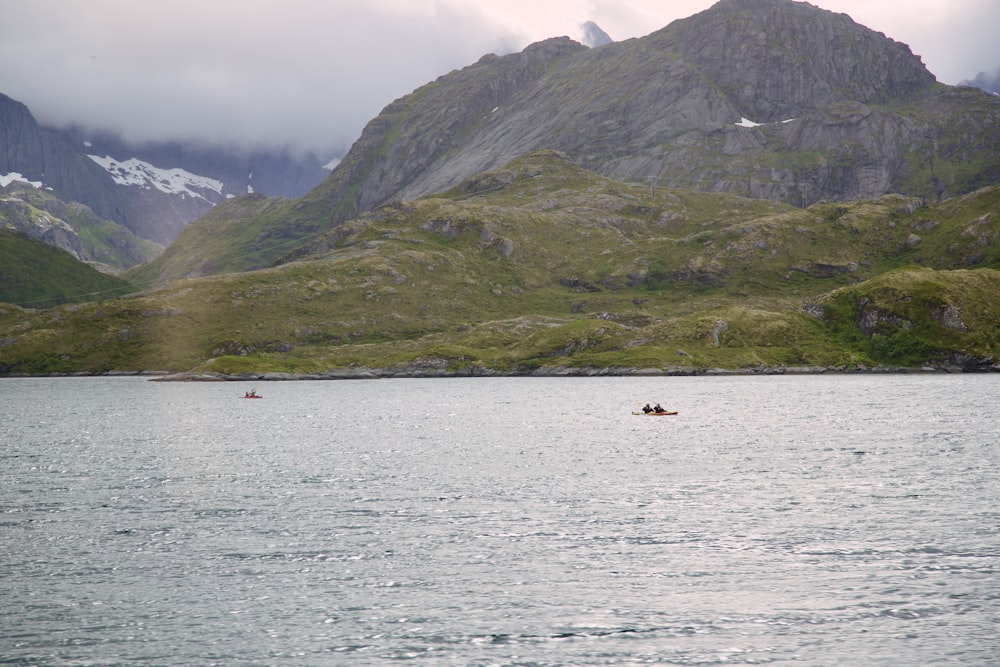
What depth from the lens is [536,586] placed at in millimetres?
39500

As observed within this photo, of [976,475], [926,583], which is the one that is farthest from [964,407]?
[926,583]

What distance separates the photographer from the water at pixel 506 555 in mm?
31781

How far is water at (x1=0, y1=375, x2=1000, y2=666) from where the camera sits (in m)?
31.8

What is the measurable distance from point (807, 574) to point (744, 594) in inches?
212

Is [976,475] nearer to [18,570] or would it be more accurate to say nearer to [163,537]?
[163,537]

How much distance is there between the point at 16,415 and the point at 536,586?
166865mm

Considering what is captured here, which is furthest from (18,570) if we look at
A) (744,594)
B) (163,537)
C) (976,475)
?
(976,475)

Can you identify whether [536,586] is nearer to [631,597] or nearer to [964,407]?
[631,597]

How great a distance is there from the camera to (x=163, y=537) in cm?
5125

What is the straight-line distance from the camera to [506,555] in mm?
45781

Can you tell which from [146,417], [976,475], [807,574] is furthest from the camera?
[146,417]

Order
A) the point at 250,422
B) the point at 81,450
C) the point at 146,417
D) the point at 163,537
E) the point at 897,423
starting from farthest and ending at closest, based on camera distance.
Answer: the point at 146,417 < the point at 250,422 < the point at 897,423 < the point at 81,450 < the point at 163,537

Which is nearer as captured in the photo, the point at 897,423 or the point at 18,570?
the point at 18,570

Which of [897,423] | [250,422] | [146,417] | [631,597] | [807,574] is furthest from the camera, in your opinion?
[146,417]
